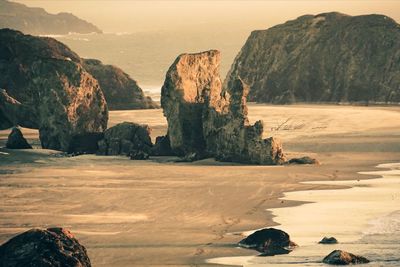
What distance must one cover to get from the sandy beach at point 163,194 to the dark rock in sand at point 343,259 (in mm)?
1402

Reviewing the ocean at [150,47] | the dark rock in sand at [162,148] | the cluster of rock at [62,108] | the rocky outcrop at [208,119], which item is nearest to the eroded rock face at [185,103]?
the rocky outcrop at [208,119]

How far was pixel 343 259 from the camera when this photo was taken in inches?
550

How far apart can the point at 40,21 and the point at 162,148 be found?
456 ft

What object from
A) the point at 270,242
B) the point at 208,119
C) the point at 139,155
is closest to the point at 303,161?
the point at 208,119

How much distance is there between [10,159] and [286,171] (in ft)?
21.8

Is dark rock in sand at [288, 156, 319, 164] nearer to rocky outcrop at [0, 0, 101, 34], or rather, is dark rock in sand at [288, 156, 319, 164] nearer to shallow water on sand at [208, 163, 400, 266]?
shallow water on sand at [208, 163, 400, 266]

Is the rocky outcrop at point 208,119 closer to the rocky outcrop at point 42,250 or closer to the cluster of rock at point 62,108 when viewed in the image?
the cluster of rock at point 62,108

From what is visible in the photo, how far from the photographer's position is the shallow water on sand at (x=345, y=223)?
14.7 meters

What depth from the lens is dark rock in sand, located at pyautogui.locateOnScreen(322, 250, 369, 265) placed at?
1398 centimetres

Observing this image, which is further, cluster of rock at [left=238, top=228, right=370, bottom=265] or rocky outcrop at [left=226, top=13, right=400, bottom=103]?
rocky outcrop at [left=226, top=13, right=400, bottom=103]

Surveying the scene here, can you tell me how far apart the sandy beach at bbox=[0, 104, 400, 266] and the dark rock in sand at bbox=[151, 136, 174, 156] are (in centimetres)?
101

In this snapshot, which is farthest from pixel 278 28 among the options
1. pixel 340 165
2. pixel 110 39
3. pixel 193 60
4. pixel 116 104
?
pixel 110 39

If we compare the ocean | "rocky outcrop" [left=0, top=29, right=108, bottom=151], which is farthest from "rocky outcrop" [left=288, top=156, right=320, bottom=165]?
the ocean

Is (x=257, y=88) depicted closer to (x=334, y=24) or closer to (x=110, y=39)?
(x=334, y=24)
